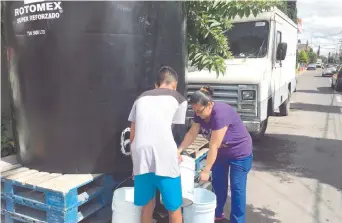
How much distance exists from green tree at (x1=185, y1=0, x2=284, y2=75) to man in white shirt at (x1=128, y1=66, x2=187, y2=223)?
1.29 m

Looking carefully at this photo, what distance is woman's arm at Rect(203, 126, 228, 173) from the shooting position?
327 cm

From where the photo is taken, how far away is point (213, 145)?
10.8ft

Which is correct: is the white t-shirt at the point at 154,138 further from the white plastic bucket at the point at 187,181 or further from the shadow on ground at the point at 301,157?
the shadow on ground at the point at 301,157

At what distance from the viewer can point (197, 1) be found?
388 cm

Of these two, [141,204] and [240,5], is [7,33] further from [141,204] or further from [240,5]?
[240,5]

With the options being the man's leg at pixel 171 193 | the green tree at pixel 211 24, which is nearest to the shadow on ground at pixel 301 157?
the green tree at pixel 211 24

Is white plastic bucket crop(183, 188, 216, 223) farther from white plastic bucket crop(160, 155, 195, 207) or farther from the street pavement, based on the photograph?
the street pavement

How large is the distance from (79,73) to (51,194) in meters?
0.98

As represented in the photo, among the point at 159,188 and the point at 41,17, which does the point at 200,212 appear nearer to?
the point at 159,188

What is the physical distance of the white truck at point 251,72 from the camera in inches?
245

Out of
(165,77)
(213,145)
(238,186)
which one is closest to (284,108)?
(238,186)

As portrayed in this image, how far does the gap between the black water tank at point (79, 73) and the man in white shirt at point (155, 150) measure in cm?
32

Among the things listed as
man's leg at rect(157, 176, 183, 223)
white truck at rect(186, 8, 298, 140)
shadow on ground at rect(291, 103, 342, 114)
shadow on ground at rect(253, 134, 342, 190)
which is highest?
white truck at rect(186, 8, 298, 140)

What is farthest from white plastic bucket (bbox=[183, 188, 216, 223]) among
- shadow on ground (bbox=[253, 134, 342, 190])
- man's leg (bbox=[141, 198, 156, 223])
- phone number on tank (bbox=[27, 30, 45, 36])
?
shadow on ground (bbox=[253, 134, 342, 190])
